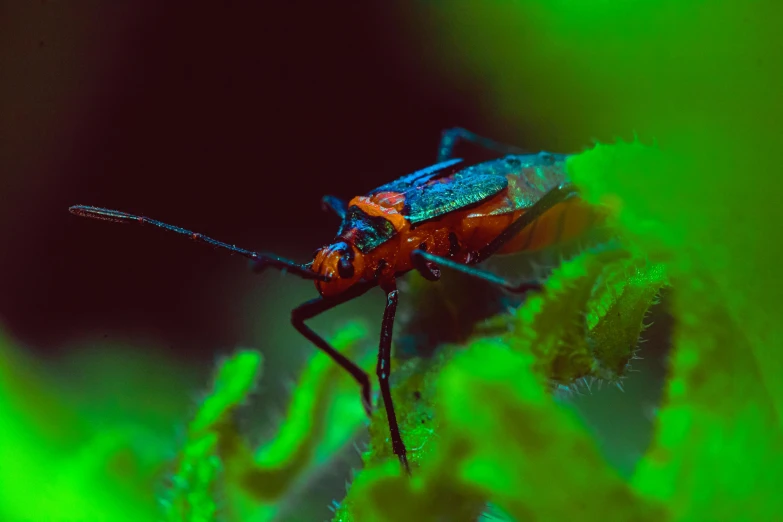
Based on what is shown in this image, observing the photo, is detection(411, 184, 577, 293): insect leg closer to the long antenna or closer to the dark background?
the long antenna

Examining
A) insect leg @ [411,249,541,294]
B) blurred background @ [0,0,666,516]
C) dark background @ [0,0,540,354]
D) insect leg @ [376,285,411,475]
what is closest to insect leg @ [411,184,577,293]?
insect leg @ [411,249,541,294]

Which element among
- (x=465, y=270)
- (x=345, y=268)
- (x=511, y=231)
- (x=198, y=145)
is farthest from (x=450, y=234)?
(x=198, y=145)

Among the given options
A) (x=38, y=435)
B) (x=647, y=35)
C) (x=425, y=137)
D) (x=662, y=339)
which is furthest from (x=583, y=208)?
(x=38, y=435)

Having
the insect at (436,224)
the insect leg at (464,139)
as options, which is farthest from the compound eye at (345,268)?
the insect leg at (464,139)

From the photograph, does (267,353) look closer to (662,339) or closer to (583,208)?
(583,208)

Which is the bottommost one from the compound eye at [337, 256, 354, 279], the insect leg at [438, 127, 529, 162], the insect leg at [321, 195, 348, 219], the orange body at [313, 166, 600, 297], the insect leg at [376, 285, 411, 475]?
the insect leg at [376, 285, 411, 475]

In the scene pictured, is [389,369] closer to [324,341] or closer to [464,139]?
[324,341]
